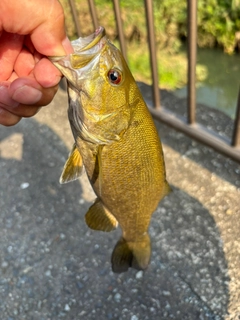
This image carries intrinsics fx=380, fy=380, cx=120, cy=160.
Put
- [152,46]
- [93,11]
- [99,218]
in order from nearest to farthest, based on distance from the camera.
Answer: [99,218] < [152,46] < [93,11]

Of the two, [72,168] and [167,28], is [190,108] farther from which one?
[167,28]

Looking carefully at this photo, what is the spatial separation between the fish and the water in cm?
299

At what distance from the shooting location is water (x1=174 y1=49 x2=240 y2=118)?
15.2ft

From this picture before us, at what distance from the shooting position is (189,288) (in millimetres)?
2221

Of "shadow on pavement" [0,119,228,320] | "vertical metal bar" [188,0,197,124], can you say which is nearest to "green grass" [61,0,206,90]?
"vertical metal bar" [188,0,197,124]

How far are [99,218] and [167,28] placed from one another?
4011 millimetres

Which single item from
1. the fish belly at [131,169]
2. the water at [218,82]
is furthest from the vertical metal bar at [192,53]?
the water at [218,82]

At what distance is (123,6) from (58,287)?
3.83m

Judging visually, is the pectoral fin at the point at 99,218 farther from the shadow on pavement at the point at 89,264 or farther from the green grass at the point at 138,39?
the green grass at the point at 138,39

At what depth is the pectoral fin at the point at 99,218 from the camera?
1803 mm

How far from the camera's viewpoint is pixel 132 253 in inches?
78.0

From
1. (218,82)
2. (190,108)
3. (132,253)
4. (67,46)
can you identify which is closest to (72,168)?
(67,46)

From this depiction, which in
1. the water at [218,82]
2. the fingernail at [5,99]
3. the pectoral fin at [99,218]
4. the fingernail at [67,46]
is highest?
the fingernail at [67,46]

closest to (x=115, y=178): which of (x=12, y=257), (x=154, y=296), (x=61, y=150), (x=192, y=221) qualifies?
(x=154, y=296)
